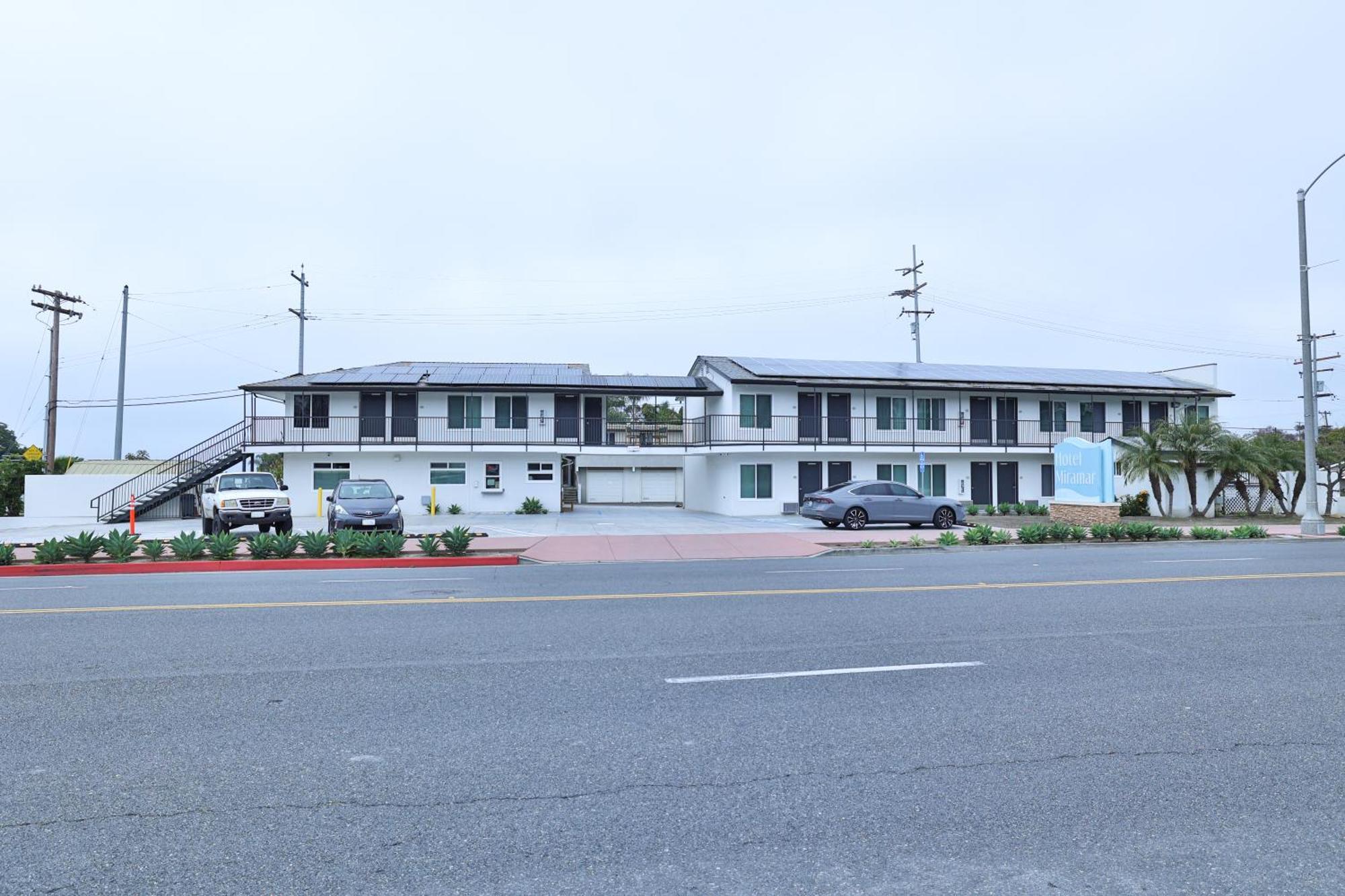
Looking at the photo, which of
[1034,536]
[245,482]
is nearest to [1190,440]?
[1034,536]

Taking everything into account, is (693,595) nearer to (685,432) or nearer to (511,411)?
(511,411)

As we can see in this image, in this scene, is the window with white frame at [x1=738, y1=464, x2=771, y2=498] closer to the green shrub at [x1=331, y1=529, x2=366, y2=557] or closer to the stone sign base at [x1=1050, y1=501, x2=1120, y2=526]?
the stone sign base at [x1=1050, y1=501, x2=1120, y2=526]

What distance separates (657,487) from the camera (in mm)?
48000

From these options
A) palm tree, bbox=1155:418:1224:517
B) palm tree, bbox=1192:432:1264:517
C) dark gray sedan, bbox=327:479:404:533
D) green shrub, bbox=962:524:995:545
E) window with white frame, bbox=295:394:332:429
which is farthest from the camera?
window with white frame, bbox=295:394:332:429

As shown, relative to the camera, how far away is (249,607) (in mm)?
10141

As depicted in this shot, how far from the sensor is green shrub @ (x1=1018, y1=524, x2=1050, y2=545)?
2069cm

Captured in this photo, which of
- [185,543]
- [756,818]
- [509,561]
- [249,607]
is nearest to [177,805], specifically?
[756,818]

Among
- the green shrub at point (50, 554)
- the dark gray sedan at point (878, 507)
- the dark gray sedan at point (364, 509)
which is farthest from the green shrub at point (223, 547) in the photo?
the dark gray sedan at point (878, 507)

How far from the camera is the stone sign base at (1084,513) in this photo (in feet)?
85.6

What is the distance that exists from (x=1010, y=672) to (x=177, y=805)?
5538 millimetres

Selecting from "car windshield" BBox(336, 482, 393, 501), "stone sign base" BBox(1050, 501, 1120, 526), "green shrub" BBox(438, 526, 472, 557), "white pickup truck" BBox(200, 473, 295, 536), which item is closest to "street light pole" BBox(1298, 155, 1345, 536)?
"stone sign base" BBox(1050, 501, 1120, 526)

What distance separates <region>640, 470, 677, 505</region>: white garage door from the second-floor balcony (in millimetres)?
10636

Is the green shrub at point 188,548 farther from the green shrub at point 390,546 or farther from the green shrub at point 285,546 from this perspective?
the green shrub at point 390,546

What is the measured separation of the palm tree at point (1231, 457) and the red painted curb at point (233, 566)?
25532 millimetres
